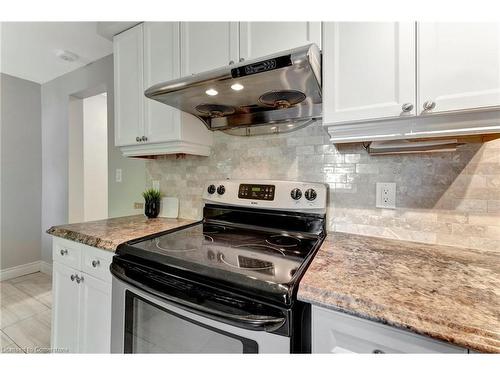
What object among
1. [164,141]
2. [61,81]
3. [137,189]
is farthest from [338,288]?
[61,81]

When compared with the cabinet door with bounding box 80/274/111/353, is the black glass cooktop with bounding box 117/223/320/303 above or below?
above

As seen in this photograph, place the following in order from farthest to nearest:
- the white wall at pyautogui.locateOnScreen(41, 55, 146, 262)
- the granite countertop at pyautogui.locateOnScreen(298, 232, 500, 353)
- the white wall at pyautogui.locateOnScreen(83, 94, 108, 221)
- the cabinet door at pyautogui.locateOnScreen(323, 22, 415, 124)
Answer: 1. the white wall at pyautogui.locateOnScreen(83, 94, 108, 221)
2. the white wall at pyautogui.locateOnScreen(41, 55, 146, 262)
3. the cabinet door at pyautogui.locateOnScreen(323, 22, 415, 124)
4. the granite countertop at pyautogui.locateOnScreen(298, 232, 500, 353)

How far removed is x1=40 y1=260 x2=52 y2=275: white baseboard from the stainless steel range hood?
112 inches

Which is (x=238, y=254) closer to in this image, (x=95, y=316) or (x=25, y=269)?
(x=95, y=316)

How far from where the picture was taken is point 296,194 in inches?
48.3

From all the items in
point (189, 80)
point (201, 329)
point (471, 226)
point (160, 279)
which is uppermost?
point (189, 80)

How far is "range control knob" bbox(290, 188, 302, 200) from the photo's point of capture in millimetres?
1222

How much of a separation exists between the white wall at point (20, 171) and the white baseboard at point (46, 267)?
0.11m

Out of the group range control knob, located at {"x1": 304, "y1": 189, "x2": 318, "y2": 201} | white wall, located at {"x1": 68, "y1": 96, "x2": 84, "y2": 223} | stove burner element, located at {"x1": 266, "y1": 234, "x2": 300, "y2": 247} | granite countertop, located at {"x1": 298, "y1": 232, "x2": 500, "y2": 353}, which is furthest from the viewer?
white wall, located at {"x1": 68, "y1": 96, "x2": 84, "y2": 223}

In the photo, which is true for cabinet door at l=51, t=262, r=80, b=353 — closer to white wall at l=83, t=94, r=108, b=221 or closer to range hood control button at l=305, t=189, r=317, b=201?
range hood control button at l=305, t=189, r=317, b=201

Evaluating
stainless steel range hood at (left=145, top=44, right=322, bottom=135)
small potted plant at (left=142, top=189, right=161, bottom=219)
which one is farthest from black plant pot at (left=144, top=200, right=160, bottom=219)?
stainless steel range hood at (left=145, top=44, right=322, bottom=135)
